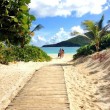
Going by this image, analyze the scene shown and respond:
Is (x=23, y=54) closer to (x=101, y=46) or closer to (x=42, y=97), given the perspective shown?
(x=101, y=46)

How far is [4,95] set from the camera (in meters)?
11.8

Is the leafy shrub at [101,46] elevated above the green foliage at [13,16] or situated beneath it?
situated beneath

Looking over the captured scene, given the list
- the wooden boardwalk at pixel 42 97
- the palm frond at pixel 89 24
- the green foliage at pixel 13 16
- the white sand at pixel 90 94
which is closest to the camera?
the wooden boardwalk at pixel 42 97

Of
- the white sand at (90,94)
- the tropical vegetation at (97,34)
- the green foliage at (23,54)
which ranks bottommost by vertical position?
the white sand at (90,94)

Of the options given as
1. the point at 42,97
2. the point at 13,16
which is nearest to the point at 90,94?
the point at 42,97

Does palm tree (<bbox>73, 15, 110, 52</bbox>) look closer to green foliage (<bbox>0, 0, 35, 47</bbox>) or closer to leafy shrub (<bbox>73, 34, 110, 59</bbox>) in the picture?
leafy shrub (<bbox>73, 34, 110, 59</bbox>)

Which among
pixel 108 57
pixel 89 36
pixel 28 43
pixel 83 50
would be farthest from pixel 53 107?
pixel 28 43

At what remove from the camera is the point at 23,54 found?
29859 mm

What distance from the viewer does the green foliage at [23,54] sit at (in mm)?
27172

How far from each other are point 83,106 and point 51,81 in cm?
419

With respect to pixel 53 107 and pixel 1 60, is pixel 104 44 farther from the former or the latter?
pixel 53 107

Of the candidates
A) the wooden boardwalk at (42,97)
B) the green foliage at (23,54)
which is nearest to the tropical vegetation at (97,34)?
the green foliage at (23,54)

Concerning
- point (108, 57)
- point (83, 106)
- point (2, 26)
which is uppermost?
point (2, 26)

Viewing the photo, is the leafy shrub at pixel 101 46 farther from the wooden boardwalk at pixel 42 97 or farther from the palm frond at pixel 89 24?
the wooden boardwalk at pixel 42 97
